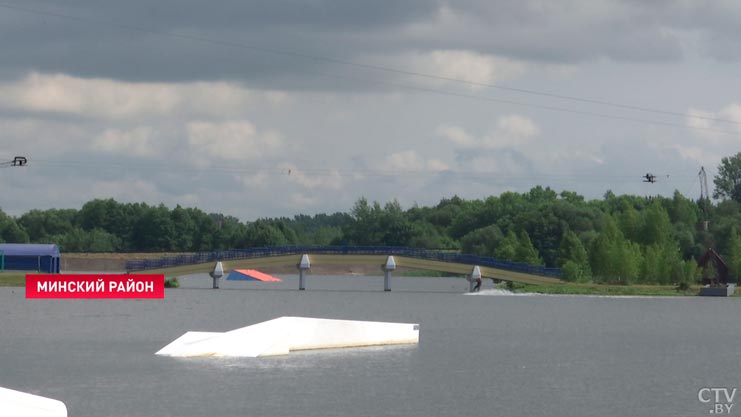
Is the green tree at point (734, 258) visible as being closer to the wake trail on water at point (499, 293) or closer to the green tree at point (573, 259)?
the green tree at point (573, 259)

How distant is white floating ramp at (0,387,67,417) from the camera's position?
3325cm

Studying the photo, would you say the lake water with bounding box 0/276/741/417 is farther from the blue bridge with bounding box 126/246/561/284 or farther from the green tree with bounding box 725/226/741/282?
the green tree with bounding box 725/226/741/282

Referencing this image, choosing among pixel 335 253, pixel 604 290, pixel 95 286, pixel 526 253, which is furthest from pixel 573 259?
pixel 95 286

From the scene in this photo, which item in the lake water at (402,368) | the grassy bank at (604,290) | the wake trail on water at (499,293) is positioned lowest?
the lake water at (402,368)

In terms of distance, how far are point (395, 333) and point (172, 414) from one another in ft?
93.6

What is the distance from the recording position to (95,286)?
132m

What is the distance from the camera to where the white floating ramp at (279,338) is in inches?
2423

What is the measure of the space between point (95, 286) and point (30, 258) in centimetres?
4259

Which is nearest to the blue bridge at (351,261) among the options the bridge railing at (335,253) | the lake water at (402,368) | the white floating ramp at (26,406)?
the bridge railing at (335,253)

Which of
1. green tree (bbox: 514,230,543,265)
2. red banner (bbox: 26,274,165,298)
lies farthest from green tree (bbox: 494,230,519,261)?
red banner (bbox: 26,274,165,298)

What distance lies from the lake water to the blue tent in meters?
59.1

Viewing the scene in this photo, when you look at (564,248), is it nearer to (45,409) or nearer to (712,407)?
(712,407)

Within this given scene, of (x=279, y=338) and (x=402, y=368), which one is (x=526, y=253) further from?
(x=402, y=368)

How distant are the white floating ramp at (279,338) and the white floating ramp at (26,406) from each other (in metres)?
27.1
